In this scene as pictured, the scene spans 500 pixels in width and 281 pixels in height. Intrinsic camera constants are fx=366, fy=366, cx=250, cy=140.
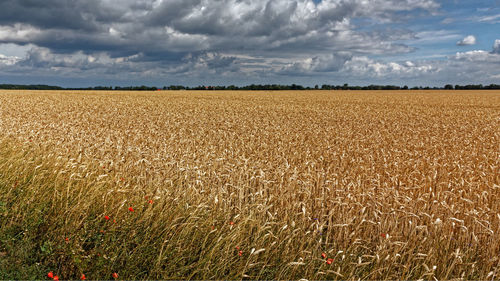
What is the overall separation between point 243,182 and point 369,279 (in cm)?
311

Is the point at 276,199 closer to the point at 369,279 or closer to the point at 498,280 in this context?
the point at 369,279

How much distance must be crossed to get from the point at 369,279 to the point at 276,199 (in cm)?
230

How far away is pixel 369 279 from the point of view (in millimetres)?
4426

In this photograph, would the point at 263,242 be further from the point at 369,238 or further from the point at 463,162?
the point at 463,162

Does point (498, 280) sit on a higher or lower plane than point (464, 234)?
lower

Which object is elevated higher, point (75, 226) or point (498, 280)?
point (75, 226)

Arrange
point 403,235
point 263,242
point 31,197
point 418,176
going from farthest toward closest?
point 418,176 < point 31,197 < point 403,235 < point 263,242

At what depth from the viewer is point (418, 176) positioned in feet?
27.7

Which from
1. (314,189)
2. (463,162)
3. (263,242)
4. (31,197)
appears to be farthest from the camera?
(463,162)

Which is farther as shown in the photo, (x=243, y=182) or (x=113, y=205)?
(x=243, y=182)

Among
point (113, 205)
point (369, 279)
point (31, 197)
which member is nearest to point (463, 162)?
point (369, 279)

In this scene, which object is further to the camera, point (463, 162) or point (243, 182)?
point (463, 162)

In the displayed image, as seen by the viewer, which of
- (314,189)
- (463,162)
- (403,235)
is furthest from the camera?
(463,162)

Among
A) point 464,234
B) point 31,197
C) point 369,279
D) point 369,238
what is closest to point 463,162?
point 464,234
